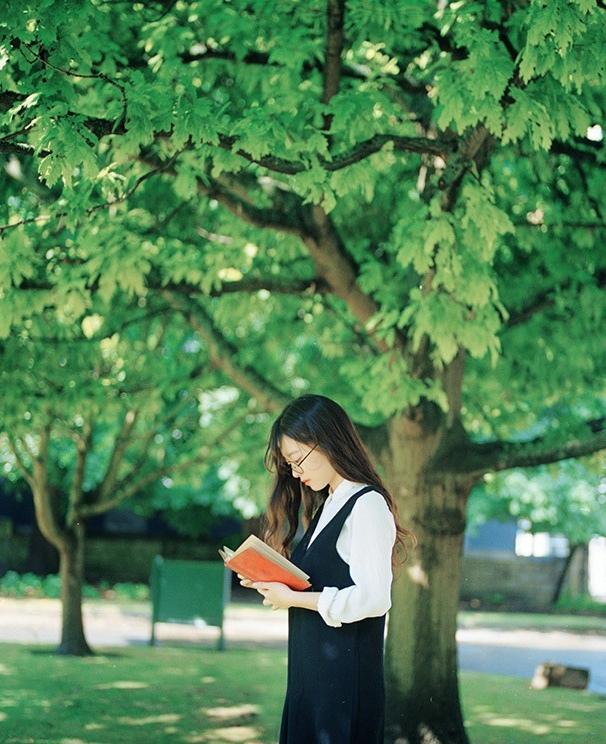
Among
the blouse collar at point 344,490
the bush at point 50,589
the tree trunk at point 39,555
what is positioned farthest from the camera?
the tree trunk at point 39,555

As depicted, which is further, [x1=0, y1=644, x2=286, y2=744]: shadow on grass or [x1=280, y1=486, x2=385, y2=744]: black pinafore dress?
[x1=0, y1=644, x2=286, y2=744]: shadow on grass

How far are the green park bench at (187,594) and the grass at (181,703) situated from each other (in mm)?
1033

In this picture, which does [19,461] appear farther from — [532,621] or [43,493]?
[532,621]

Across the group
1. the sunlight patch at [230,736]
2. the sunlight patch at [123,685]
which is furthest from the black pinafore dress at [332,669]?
the sunlight patch at [123,685]

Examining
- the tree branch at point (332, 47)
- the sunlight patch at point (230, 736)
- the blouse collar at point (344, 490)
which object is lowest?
the sunlight patch at point (230, 736)

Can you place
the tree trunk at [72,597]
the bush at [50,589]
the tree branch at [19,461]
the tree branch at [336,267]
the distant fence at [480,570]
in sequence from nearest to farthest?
the tree branch at [336,267], the tree branch at [19,461], the tree trunk at [72,597], the bush at [50,589], the distant fence at [480,570]

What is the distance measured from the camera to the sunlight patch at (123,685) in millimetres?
12312

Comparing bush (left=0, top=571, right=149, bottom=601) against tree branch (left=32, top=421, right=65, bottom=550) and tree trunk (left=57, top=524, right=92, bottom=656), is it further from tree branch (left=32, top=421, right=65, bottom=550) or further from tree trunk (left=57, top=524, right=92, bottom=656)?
tree branch (left=32, top=421, right=65, bottom=550)

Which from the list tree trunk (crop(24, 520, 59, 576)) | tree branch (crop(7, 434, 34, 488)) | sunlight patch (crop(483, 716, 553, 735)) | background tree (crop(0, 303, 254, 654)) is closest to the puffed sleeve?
background tree (crop(0, 303, 254, 654))

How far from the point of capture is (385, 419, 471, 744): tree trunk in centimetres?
993

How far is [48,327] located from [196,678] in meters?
4.22

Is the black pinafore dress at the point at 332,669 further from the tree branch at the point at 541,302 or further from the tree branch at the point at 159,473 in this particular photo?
the tree branch at the point at 159,473

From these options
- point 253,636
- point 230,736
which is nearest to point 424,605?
point 230,736

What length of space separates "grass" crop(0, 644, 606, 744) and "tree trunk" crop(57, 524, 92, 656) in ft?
0.83
